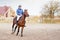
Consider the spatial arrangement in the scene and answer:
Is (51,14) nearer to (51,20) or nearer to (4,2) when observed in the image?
(51,20)

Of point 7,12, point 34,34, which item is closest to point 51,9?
point 7,12

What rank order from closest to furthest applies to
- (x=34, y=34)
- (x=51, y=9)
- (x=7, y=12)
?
(x=34, y=34), (x=7, y=12), (x=51, y=9)

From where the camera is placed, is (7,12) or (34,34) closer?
(34,34)

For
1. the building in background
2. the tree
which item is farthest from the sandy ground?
the tree

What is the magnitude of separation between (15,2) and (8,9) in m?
0.75

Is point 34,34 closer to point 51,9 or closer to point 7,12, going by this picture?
point 7,12

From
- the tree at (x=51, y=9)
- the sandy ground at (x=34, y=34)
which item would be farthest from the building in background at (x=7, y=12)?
the tree at (x=51, y=9)

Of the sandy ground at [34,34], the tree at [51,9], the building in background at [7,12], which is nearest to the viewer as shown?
the sandy ground at [34,34]

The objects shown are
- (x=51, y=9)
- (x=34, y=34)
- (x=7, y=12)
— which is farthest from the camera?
(x=51, y=9)

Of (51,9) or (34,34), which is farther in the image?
(51,9)

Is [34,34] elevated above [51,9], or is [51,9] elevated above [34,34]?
[51,9]

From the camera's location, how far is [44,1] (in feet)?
43.5

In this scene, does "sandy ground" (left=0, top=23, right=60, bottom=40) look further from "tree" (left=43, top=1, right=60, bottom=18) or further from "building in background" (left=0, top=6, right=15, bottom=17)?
"tree" (left=43, top=1, right=60, bottom=18)

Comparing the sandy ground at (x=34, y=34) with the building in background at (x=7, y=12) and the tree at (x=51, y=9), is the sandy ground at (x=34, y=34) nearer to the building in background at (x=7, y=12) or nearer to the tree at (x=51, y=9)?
the building in background at (x=7, y=12)
